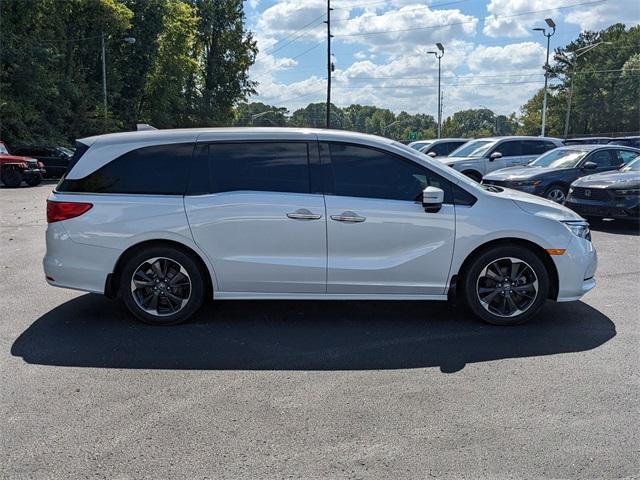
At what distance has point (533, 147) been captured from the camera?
1703cm

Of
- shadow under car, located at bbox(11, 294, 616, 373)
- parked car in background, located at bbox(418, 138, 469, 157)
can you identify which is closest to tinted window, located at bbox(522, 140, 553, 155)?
parked car in background, located at bbox(418, 138, 469, 157)

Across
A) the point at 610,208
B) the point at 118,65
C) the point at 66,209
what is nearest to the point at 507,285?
the point at 66,209

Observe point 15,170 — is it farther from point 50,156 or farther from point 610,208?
point 610,208

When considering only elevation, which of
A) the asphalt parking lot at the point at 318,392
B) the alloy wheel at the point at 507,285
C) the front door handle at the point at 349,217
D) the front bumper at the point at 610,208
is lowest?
the asphalt parking lot at the point at 318,392

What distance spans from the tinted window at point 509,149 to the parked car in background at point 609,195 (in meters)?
5.25

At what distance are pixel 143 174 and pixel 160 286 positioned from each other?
1.03 m

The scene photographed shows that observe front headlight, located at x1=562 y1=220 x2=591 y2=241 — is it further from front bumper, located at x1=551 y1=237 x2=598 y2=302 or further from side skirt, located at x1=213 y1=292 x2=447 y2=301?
side skirt, located at x1=213 y1=292 x2=447 y2=301

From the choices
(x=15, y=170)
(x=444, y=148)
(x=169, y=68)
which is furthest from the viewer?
(x=169, y=68)

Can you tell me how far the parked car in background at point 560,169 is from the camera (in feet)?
41.7

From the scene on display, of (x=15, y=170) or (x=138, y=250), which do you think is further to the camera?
(x=15, y=170)

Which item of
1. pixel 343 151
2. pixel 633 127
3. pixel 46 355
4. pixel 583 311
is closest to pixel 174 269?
pixel 46 355

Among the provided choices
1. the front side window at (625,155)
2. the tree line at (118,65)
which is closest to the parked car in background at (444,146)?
the front side window at (625,155)

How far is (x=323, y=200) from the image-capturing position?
5113mm

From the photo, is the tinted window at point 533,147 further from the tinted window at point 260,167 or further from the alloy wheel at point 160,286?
the alloy wheel at point 160,286
